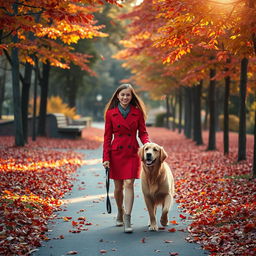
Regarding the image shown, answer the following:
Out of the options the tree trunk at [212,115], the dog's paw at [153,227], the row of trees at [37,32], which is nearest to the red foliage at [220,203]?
the dog's paw at [153,227]

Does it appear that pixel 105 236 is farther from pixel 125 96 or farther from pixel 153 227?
pixel 125 96

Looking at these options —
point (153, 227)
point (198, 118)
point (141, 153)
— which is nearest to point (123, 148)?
point (141, 153)

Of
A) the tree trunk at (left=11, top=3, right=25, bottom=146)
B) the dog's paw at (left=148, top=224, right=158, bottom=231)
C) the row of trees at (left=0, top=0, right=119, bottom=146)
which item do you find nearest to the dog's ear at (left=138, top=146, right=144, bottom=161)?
the dog's paw at (left=148, top=224, right=158, bottom=231)

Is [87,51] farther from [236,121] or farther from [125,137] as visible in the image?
[125,137]

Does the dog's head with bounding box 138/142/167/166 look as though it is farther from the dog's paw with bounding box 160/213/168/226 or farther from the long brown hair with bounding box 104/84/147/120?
the dog's paw with bounding box 160/213/168/226

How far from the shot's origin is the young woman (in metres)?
6.11

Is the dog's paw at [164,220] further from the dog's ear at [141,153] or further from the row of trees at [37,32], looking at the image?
the row of trees at [37,32]

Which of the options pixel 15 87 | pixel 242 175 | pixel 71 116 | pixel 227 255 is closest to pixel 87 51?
pixel 71 116

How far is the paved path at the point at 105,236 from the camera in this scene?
5.10 m

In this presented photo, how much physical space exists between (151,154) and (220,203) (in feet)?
7.55

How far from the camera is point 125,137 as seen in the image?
20.2ft

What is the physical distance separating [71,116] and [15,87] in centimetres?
1855

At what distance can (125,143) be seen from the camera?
6.15 meters

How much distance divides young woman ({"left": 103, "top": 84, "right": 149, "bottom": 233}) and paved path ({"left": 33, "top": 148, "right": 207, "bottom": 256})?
0.38 meters
